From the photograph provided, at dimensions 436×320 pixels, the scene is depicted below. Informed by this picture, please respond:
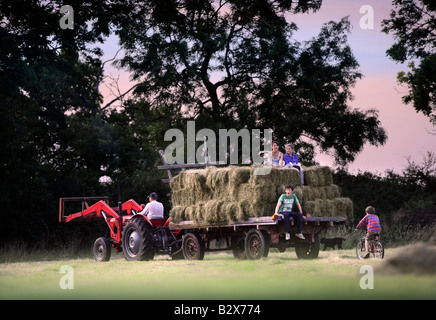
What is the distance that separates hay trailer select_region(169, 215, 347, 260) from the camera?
16.9 meters

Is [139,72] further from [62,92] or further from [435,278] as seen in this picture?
[435,278]

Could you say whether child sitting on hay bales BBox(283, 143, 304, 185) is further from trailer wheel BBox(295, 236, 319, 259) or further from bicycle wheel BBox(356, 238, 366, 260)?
bicycle wheel BBox(356, 238, 366, 260)

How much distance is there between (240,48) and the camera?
1384 inches

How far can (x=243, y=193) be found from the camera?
17.4m

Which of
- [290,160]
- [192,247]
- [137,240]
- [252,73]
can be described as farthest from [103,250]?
[252,73]

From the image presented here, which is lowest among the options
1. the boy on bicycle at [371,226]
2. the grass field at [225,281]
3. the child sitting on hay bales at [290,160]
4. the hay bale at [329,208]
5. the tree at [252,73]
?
the grass field at [225,281]

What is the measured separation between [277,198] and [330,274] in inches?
173

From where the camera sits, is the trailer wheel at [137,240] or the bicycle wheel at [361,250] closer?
the bicycle wheel at [361,250]

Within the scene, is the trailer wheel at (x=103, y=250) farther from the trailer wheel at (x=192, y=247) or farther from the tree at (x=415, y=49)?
the tree at (x=415, y=49)

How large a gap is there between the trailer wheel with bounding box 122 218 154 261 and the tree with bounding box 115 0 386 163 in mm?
15289

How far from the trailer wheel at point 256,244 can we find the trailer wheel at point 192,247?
1430mm

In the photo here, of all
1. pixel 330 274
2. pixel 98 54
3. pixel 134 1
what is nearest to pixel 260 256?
pixel 330 274

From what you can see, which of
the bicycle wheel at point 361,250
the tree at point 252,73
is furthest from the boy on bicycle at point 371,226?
the tree at point 252,73

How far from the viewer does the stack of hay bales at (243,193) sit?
1722cm
